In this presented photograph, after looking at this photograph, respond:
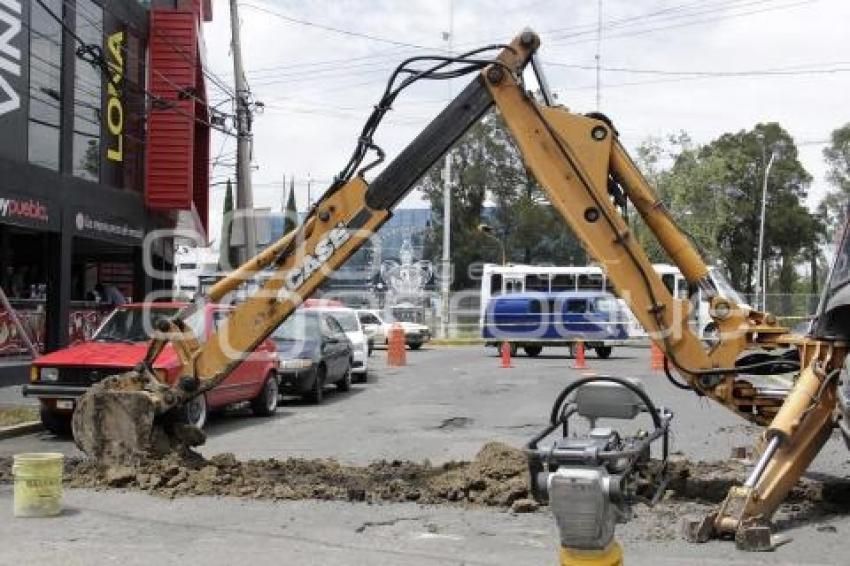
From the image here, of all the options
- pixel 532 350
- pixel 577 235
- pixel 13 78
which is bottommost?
pixel 532 350

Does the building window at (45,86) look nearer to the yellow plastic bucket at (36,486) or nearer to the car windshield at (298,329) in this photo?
the car windshield at (298,329)

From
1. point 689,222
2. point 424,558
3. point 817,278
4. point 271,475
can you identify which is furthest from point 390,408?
point 817,278

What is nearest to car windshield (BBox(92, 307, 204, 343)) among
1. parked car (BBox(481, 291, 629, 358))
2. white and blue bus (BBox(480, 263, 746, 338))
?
parked car (BBox(481, 291, 629, 358))

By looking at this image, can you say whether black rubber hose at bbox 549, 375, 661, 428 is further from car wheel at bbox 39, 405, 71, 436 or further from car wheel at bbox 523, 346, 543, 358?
car wheel at bbox 523, 346, 543, 358

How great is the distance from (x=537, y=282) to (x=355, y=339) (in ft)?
65.0

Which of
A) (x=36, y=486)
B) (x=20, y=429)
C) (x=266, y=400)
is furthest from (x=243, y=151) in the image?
(x=36, y=486)

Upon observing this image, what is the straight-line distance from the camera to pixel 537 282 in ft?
140

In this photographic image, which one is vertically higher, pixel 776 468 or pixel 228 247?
pixel 228 247

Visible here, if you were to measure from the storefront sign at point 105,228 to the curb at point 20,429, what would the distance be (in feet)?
28.8

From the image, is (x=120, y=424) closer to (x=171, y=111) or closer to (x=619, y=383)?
(x=619, y=383)

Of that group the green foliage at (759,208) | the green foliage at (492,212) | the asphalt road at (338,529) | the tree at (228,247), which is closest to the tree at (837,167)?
the green foliage at (759,208)

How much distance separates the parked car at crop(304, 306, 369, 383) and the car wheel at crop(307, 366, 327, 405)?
11.3 ft

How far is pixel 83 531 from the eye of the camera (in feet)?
26.0

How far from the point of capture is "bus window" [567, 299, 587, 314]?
36.7 m
